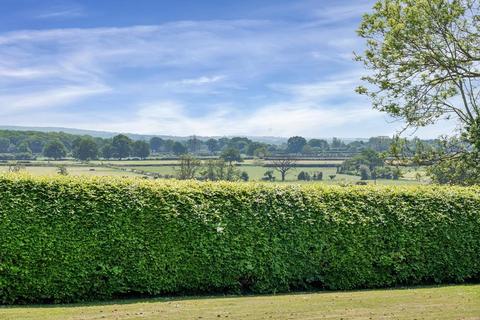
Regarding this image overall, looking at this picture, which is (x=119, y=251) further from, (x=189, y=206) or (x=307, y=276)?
(x=307, y=276)

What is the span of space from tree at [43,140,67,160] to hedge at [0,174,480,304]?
54.1m

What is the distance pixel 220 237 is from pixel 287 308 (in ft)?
9.88

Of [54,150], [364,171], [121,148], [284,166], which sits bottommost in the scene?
[284,166]

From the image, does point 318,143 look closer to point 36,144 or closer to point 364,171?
point 364,171

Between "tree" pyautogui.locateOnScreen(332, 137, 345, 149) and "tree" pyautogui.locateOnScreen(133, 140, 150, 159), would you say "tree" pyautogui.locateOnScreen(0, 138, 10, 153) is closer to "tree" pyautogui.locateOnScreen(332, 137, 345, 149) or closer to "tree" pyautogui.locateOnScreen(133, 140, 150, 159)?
"tree" pyautogui.locateOnScreen(133, 140, 150, 159)

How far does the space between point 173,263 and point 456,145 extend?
599 inches

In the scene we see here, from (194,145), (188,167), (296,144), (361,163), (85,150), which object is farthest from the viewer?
(194,145)

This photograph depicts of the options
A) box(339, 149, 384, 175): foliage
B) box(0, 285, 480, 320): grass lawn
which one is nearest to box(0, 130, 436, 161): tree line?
box(339, 149, 384, 175): foliage

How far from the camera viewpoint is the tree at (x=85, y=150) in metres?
62.7

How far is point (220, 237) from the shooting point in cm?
1261

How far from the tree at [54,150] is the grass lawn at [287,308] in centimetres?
5554

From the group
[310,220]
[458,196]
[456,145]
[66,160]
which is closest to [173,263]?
[310,220]

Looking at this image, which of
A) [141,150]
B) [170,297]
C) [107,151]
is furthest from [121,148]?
[170,297]

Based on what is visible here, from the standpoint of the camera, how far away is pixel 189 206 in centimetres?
1248
